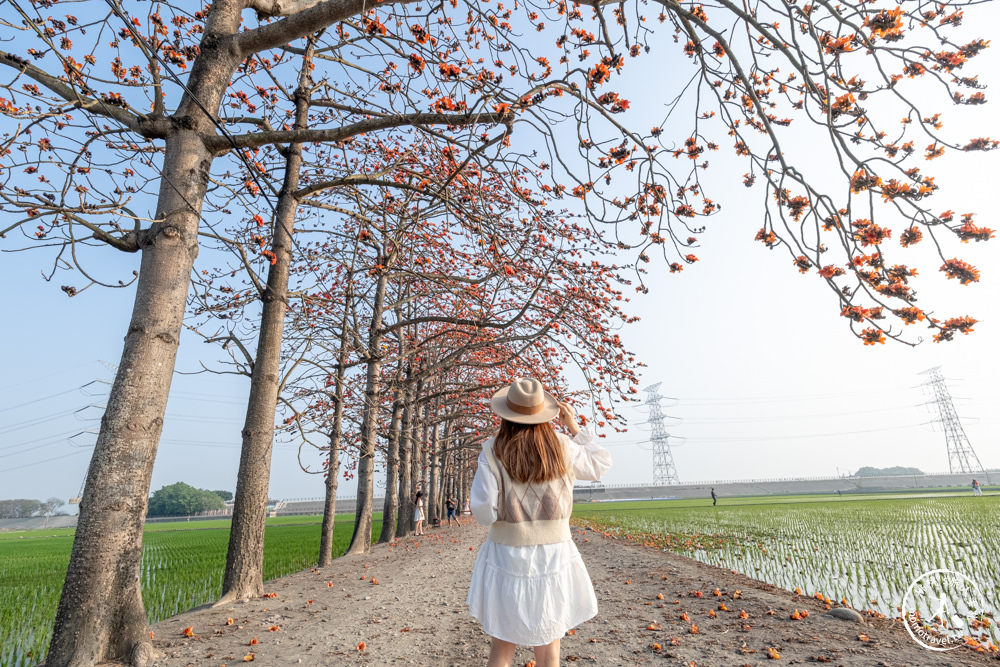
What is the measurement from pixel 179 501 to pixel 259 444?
361 ft

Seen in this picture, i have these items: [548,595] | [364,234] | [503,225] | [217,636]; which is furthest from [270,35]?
[217,636]

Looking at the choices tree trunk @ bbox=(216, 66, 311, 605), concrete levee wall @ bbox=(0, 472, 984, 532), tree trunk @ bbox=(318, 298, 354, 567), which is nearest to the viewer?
tree trunk @ bbox=(216, 66, 311, 605)

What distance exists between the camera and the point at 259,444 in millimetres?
5762

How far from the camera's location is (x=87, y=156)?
4.66 metres

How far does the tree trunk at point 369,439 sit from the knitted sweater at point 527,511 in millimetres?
7721

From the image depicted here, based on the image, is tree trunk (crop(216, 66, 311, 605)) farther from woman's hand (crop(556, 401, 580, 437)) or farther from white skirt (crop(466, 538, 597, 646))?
white skirt (crop(466, 538, 597, 646))

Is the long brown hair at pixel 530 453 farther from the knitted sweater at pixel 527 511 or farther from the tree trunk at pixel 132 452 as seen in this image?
the tree trunk at pixel 132 452

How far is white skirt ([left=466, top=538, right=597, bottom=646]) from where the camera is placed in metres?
2.32

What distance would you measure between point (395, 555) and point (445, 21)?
969 centimetres

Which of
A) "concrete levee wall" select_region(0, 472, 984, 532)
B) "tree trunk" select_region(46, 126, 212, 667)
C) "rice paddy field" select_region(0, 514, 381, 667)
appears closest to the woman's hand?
"tree trunk" select_region(46, 126, 212, 667)

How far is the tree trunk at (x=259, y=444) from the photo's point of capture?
554 centimetres

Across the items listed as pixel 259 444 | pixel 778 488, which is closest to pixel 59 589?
pixel 259 444

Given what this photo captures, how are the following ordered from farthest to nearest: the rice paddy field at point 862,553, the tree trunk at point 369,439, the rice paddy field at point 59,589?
1. the tree trunk at point 369,439
2. the rice paddy field at point 862,553
3. the rice paddy field at point 59,589

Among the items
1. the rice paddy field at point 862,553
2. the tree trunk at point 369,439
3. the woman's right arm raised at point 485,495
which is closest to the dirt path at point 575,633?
the rice paddy field at point 862,553
